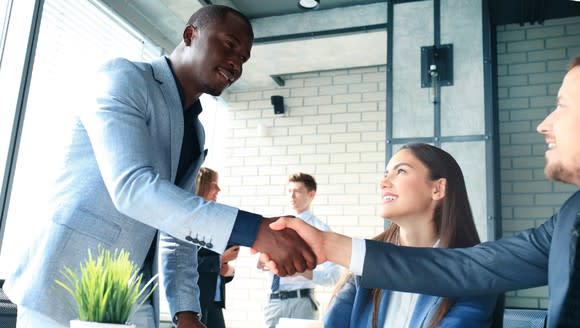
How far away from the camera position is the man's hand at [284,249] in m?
1.49

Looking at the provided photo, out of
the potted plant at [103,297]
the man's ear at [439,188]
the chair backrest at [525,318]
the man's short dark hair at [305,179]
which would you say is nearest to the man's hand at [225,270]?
the man's short dark hair at [305,179]

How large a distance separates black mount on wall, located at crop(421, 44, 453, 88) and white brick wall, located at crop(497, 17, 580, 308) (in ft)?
2.74

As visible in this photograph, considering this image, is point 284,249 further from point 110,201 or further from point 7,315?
point 7,315

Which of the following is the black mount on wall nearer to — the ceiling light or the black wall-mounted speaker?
the ceiling light

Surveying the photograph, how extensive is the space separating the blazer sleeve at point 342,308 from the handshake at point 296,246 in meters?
0.36

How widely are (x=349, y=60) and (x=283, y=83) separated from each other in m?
0.95

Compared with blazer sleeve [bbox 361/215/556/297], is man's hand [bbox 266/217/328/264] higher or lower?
higher

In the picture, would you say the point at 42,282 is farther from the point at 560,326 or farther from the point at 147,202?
the point at 560,326

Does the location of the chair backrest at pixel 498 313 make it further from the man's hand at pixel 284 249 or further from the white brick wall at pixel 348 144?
the white brick wall at pixel 348 144

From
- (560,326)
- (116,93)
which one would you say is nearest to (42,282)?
(116,93)

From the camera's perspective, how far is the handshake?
4.97 feet

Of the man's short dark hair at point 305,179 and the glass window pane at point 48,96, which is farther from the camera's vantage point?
the man's short dark hair at point 305,179

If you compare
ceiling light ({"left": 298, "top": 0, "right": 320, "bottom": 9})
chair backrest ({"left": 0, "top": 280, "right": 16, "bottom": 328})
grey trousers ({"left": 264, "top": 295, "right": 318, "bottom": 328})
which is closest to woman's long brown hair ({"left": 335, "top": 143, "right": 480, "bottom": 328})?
chair backrest ({"left": 0, "top": 280, "right": 16, "bottom": 328})

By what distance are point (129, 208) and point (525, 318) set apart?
1347mm
